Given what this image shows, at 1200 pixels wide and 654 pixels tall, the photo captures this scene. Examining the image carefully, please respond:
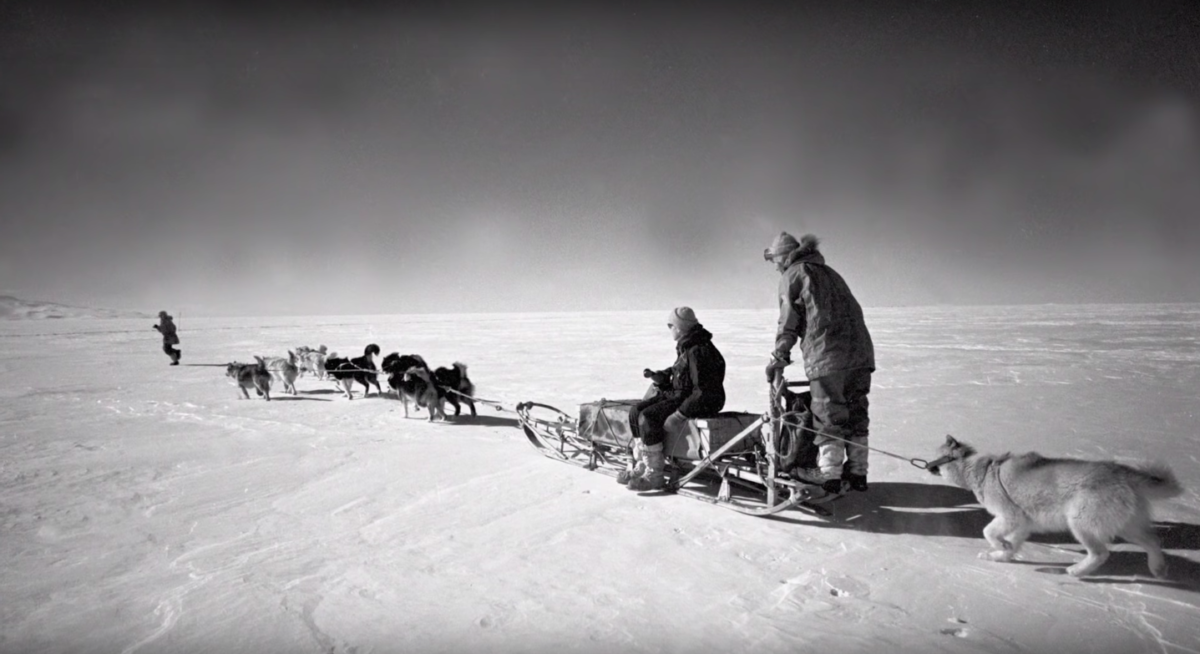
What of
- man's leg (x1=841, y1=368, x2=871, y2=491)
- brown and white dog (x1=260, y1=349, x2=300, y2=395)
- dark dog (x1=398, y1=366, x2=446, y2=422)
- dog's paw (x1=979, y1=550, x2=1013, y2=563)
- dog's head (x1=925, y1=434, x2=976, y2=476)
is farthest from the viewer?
brown and white dog (x1=260, y1=349, x2=300, y2=395)

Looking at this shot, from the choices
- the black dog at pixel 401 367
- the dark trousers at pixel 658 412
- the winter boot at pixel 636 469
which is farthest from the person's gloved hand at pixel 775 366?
the black dog at pixel 401 367

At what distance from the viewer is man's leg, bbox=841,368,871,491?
12.8ft

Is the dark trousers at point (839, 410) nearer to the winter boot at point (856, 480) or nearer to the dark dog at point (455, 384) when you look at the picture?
the winter boot at point (856, 480)

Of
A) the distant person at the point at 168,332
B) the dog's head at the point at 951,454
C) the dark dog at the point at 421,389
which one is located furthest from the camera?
the distant person at the point at 168,332

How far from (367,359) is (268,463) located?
480 cm

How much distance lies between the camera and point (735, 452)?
4.28 metres

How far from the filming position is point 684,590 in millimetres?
3002

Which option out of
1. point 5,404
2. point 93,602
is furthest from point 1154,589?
point 5,404

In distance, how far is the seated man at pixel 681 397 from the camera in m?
4.35

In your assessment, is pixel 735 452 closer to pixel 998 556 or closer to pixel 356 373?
pixel 998 556

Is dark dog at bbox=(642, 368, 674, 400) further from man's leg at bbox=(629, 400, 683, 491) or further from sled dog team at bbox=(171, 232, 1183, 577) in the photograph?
man's leg at bbox=(629, 400, 683, 491)

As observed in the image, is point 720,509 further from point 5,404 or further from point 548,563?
point 5,404

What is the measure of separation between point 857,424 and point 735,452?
0.94m

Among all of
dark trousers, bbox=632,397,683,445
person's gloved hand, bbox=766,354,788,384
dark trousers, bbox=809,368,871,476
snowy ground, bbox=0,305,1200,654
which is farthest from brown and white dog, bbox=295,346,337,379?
dark trousers, bbox=809,368,871,476
